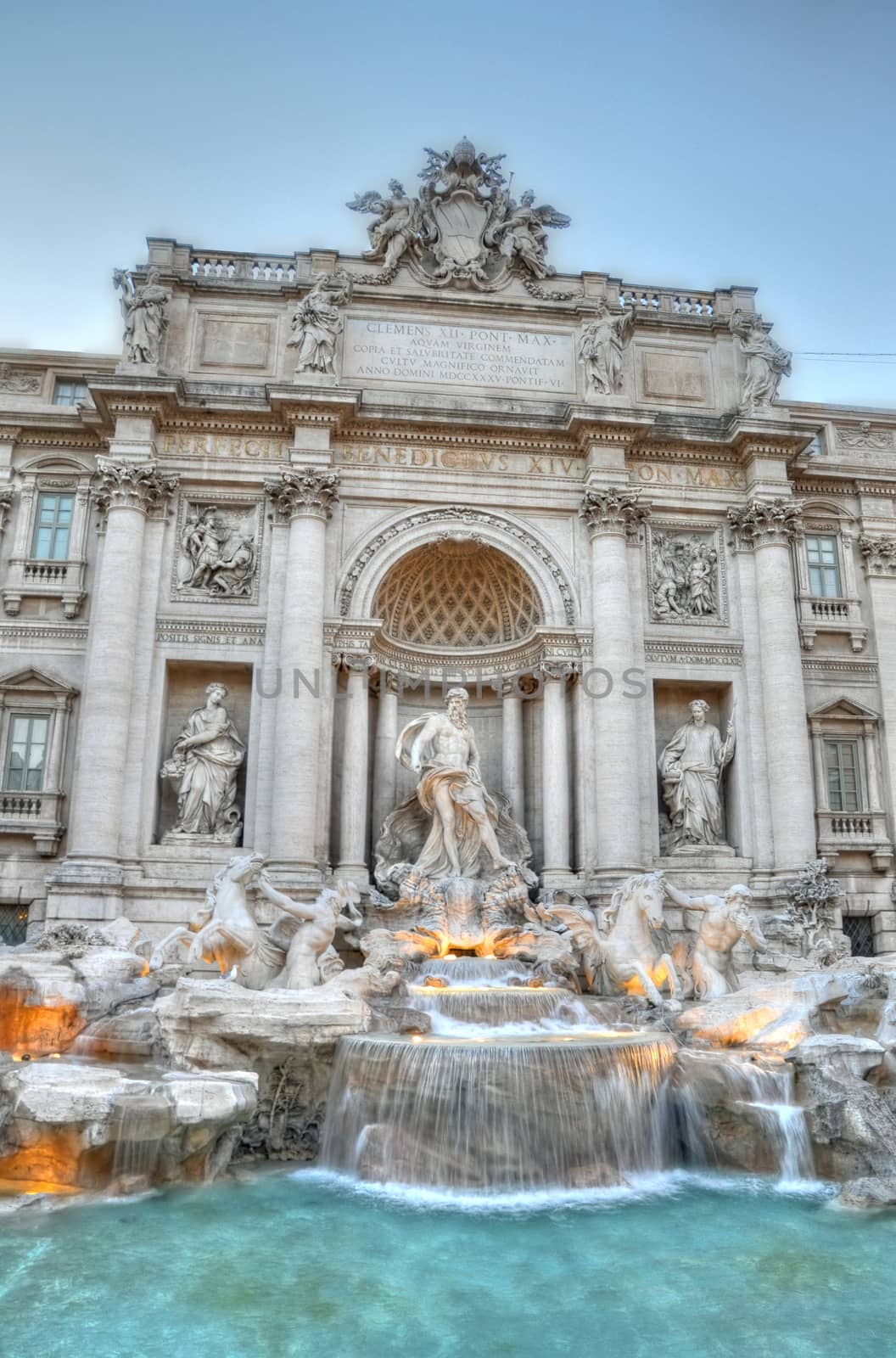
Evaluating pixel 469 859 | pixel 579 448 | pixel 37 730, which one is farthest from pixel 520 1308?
pixel 579 448

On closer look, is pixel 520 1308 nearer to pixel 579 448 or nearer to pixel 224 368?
pixel 579 448

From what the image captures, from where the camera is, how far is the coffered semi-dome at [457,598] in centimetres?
1955

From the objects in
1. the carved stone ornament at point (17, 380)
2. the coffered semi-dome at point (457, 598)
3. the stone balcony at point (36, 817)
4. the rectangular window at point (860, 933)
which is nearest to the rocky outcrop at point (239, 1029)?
the stone balcony at point (36, 817)

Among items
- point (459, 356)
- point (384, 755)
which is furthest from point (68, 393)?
point (384, 755)

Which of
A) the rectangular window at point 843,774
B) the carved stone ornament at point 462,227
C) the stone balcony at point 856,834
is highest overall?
the carved stone ornament at point 462,227

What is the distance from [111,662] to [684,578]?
35.9 feet

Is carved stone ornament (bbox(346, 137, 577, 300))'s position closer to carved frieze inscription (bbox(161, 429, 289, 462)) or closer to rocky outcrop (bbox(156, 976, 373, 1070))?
carved frieze inscription (bbox(161, 429, 289, 462))

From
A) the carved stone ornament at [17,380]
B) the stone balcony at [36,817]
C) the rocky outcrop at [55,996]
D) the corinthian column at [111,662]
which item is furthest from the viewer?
the carved stone ornament at [17,380]

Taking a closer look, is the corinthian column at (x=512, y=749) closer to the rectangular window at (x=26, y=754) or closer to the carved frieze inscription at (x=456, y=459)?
the carved frieze inscription at (x=456, y=459)

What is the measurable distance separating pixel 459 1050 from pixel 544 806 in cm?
839

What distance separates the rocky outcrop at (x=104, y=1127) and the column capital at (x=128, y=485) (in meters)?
11.2

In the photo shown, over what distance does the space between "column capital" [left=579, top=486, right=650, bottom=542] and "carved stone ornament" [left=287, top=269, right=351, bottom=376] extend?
5519 mm

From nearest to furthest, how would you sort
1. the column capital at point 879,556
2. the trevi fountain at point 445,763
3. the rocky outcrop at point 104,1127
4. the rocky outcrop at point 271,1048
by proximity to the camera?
the rocky outcrop at point 104,1127, the trevi fountain at point 445,763, the rocky outcrop at point 271,1048, the column capital at point 879,556

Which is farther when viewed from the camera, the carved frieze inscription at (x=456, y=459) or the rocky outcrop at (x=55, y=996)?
the carved frieze inscription at (x=456, y=459)
